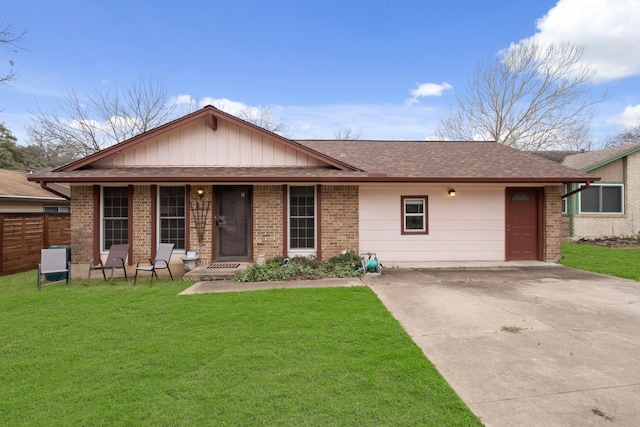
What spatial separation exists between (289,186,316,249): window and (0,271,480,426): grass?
3269 millimetres

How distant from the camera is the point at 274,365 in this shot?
318 centimetres

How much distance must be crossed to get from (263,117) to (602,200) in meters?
21.4

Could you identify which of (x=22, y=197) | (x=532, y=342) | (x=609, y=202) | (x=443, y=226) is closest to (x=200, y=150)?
(x=443, y=226)

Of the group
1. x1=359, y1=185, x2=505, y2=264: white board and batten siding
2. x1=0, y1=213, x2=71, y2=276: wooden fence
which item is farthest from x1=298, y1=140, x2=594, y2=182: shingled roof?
x1=0, y1=213, x2=71, y2=276: wooden fence

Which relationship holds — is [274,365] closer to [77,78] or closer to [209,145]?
[209,145]

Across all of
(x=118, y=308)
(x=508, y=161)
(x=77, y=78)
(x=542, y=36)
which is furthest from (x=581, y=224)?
(x=77, y=78)

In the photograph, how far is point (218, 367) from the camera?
3150 mm

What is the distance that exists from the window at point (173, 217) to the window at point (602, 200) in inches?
670

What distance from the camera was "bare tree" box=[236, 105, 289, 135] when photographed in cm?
2411

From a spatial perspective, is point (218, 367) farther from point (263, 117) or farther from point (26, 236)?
point (263, 117)

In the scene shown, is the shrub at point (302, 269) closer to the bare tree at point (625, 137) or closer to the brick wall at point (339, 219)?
the brick wall at point (339, 219)

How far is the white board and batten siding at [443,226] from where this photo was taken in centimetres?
880

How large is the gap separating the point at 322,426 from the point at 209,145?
7.74 metres

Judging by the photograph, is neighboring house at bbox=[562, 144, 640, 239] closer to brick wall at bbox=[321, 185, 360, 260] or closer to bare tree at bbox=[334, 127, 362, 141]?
brick wall at bbox=[321, 185, 360, 260]
